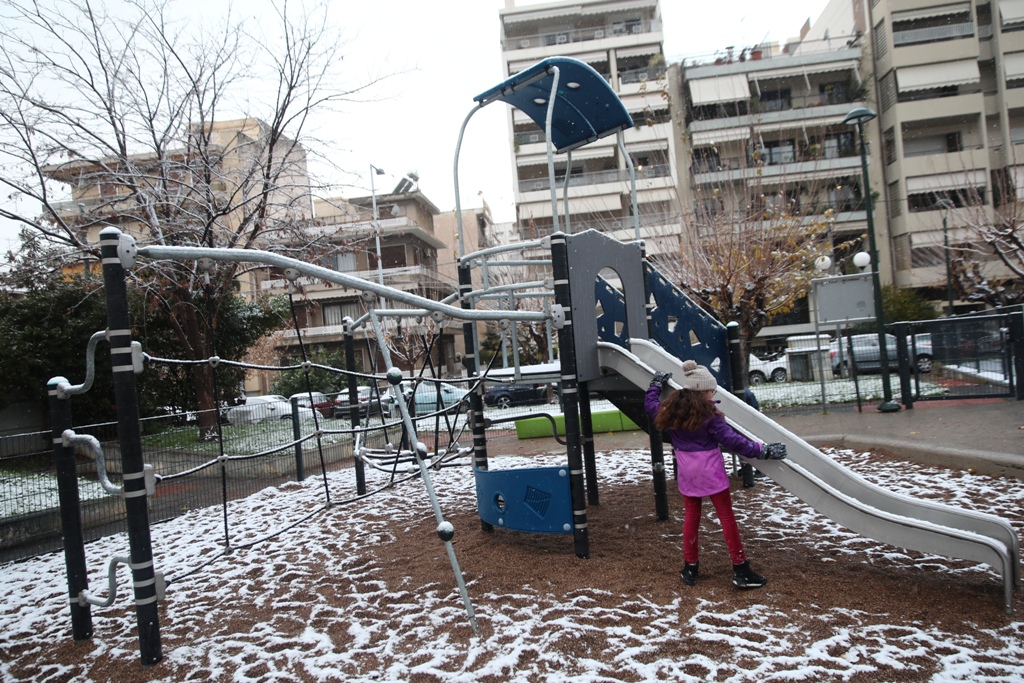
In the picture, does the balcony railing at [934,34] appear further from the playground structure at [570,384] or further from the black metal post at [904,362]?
the playground structure at [570,384]

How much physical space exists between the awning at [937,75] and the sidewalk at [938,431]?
2531cm

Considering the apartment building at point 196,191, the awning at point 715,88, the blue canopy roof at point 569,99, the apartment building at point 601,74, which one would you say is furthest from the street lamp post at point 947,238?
the apartment building at point 196,191

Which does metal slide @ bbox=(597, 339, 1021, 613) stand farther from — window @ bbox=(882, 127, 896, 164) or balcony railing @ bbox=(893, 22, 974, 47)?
balcony railing @ bbox=(893, 22, 974, 47)

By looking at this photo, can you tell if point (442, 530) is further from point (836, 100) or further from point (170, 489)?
point (836, 100)

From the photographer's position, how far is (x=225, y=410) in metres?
9.46

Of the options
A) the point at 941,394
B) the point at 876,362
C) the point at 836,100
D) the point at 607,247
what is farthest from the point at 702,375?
the point at 836,100

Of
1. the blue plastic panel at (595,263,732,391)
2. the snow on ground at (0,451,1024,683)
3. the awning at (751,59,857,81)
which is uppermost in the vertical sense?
the awning at (751,59,857,81)

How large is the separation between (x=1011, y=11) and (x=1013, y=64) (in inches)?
95.3

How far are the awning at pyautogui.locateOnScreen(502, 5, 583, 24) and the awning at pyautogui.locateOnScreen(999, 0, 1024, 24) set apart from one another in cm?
1983

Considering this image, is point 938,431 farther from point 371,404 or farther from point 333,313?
point 333,313

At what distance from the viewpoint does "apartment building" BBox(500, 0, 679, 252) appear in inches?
1161

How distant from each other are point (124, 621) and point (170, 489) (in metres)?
4.44

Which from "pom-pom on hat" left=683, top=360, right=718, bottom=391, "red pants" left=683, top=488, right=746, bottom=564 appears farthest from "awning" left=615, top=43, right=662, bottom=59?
"red pants" left=683, top=488, right=746, bottom=564

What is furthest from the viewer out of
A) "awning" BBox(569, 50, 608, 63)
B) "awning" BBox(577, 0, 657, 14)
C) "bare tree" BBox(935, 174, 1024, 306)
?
"awning" BBox(577, 0, 657, 14)
